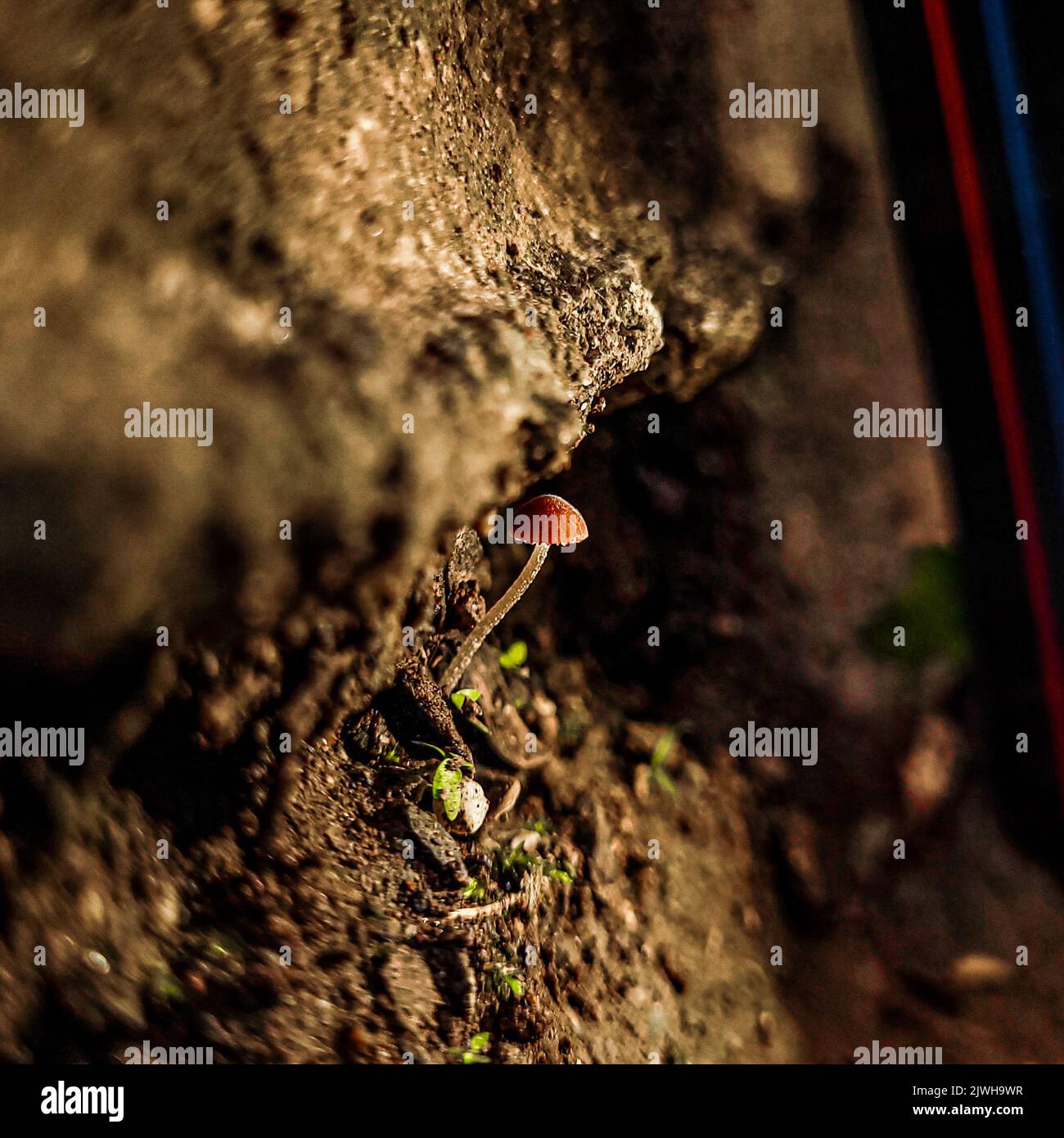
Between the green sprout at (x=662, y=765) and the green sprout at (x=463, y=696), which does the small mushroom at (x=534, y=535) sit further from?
the green sprout at (x=662, y=765)

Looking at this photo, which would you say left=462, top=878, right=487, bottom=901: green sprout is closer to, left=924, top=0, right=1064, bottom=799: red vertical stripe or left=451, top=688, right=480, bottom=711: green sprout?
left=451, top=688, right=480, bottom=711: green sprout

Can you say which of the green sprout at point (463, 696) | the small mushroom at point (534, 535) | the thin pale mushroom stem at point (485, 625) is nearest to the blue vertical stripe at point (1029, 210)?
the small mushroom at point (534, 535)

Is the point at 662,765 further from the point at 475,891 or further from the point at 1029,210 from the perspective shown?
the point at 1029,210

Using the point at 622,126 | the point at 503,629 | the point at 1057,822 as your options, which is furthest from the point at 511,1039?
the point at 622,126

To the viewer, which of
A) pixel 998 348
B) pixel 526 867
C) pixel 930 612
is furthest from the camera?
pixel 998 348

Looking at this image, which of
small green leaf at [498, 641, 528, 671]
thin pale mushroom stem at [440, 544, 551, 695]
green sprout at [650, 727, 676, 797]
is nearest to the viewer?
thin pale mushroom stem at [440, 544, 551, 695]

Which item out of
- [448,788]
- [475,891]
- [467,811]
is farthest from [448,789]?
[475,891]

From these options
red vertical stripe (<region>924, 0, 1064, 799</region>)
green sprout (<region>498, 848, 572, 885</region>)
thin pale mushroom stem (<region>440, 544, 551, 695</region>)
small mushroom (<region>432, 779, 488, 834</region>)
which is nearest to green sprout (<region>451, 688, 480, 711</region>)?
thin pale mushroom stem (<region>440, 544, 551, 695</region>)
